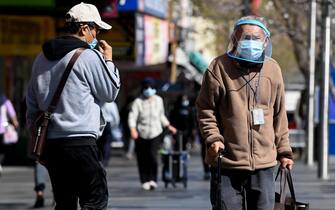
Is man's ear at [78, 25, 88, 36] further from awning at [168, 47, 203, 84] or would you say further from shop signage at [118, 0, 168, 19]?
awning at [168, 47, 203, 84]

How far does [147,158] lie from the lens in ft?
56.3

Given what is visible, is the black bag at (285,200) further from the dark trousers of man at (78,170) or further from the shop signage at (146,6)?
the shop signage at (146,6)

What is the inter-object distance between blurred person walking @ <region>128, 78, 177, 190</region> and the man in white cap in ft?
30.8

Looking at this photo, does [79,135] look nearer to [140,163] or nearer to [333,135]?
[140,163]

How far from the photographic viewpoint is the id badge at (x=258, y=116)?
742cm

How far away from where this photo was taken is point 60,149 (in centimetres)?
747

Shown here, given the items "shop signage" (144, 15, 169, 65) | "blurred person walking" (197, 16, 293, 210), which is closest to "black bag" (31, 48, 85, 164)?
"blurred person walking" (197, 16, 293, 210)

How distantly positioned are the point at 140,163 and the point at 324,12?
14.3 ft

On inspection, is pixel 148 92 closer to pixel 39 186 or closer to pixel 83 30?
pixel 39 186

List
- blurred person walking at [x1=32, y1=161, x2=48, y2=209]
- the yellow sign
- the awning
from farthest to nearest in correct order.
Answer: the awning < the yellow sign < blurred person walking at [x1=32, y1=161, x2=48, y2=209]

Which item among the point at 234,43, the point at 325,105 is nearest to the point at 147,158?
the point at 325,105

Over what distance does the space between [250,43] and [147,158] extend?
9.74 meters

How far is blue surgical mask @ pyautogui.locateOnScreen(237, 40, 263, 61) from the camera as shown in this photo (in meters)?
7.48

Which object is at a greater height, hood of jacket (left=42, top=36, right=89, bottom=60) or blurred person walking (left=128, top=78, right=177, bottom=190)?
hood of jacket (left=42, top=36, right=89, bottom=60)
